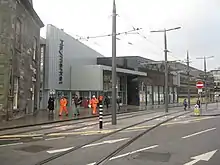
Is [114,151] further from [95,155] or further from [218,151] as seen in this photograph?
[218,151]

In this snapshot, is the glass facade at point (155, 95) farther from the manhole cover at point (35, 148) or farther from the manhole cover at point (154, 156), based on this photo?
the manhole cover at point (154, 156)

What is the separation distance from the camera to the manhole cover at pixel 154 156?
8.95m

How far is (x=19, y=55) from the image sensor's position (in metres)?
24.9

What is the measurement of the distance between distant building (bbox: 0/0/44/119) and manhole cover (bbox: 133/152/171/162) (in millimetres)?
13827

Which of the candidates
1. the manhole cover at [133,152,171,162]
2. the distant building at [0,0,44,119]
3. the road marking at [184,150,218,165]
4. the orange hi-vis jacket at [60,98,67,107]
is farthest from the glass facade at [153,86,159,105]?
the manhole cover at [133,152,171,162]

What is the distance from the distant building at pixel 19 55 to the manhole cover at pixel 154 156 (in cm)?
1383

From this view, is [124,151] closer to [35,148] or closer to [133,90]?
[35,148]

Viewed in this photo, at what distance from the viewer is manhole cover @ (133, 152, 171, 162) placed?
8945 mm

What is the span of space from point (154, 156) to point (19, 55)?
17885 millimetres

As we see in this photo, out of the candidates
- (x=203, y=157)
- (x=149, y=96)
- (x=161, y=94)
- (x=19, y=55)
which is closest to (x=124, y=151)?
(x=203, y=157)

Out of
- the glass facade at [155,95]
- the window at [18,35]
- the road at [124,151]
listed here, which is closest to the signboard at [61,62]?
the window at [18,35]

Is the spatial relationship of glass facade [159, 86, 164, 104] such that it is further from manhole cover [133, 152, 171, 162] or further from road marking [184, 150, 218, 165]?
manhole cover [133, 152, 171, 162]

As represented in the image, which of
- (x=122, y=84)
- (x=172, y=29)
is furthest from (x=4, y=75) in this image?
(x=122, y=84)

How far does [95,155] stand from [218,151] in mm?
3909
